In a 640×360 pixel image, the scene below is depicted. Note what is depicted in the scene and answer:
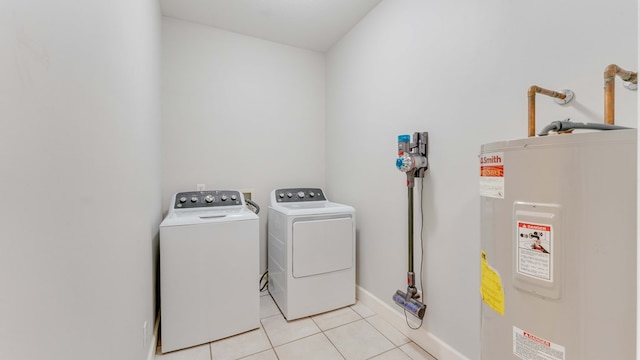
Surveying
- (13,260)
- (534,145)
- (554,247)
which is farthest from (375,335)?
(13,260)

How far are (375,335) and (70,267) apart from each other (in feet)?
6.30

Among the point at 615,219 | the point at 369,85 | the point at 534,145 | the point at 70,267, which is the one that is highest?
the point at 369,85

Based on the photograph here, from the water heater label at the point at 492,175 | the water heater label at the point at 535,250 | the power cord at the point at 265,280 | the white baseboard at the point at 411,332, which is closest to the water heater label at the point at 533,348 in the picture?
→ the water heater label at the point at 535,250

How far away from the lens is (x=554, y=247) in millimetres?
659

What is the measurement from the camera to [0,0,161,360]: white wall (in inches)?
17.9

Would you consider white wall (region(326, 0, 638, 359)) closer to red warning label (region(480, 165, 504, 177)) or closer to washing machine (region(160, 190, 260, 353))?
red warning label (region(480, 165, 504, 177))

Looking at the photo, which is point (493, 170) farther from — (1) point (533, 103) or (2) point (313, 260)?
(2) point (313, 260)

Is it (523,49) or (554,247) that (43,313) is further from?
(523,49)

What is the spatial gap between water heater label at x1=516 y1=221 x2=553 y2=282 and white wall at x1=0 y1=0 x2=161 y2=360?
1099mm

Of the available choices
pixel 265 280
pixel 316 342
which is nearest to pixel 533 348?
pixel 316 342

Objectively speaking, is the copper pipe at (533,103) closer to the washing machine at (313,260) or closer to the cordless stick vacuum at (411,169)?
the cordless stick vacuum at (411,169)

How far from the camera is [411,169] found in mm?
1733

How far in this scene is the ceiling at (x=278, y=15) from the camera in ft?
7.22

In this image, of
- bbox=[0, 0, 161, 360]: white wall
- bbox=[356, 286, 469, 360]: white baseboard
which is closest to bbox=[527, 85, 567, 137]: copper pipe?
bbox=[356, 286, 469, 360]: white baseboard
